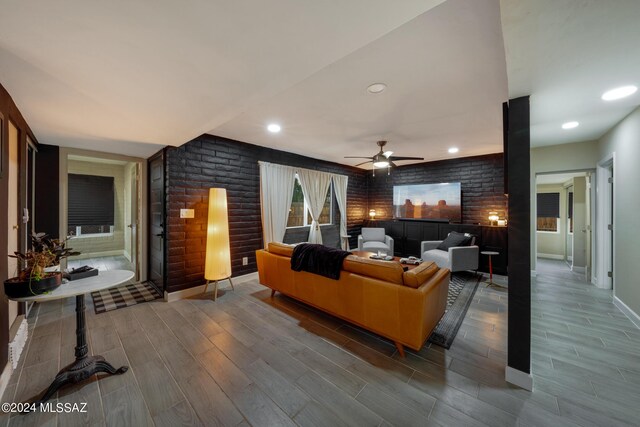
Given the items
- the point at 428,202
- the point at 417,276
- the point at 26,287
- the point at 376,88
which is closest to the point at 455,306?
the point at 417,276

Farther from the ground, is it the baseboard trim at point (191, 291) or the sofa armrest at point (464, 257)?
the sofa armrest at point (464, 257)

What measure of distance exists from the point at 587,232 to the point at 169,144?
23.4 feet

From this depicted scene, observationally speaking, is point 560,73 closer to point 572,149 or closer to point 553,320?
point 553,320

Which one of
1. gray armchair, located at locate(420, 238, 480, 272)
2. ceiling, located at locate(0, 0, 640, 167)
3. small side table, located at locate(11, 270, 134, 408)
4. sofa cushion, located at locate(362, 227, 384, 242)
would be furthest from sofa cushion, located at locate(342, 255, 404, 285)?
sofa cushion, located at locate(362, 227, 384, 242)

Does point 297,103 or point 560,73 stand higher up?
point 297,103

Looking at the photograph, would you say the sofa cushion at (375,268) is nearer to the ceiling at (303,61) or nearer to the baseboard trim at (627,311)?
the ceiling at (303,61)

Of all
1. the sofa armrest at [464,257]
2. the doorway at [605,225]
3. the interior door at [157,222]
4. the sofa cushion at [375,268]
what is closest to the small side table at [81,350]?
the interior door at [157,222]

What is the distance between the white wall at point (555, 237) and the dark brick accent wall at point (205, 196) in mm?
6591

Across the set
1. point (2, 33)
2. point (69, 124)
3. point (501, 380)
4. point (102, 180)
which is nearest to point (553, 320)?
point (501, 380)

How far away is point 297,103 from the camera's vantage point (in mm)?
2516

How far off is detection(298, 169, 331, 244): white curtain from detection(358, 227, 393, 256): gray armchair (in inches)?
39.2

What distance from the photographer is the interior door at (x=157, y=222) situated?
10.8 feet

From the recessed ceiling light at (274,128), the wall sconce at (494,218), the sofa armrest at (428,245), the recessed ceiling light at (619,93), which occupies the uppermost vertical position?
the recessed ceiling light at (274,128)

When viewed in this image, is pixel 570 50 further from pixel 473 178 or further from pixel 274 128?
pixel 473 178
